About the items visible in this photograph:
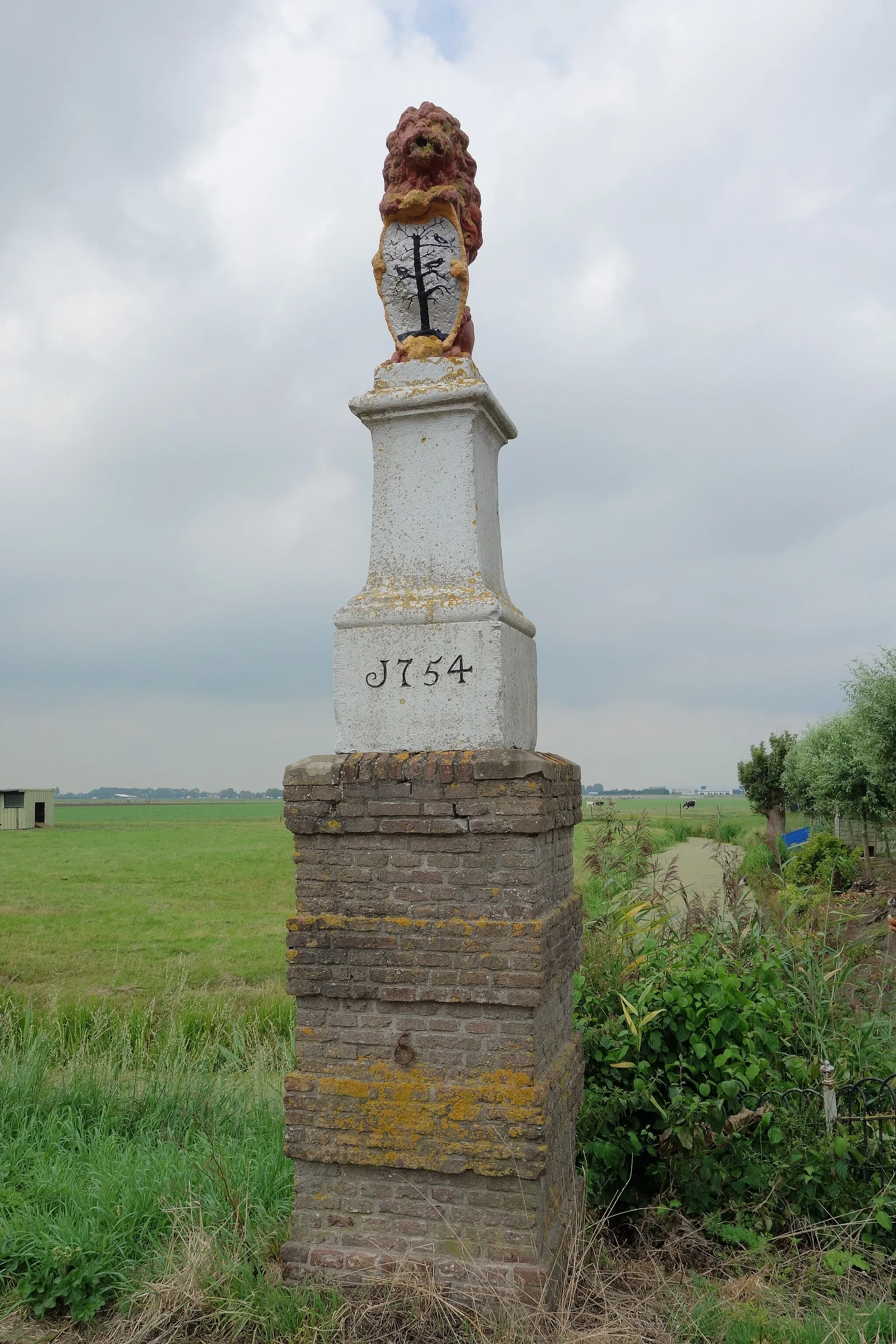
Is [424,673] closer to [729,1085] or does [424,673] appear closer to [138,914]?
[729,1085]

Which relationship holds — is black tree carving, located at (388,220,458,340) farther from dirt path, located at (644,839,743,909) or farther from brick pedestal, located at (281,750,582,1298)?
dirt path, located at (644,839,743,909)

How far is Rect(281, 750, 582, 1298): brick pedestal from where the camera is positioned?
12.0ft

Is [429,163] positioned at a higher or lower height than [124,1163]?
higher

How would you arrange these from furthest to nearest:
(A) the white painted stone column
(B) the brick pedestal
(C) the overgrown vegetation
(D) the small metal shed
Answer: (D) the small metal shed → (C) the overgrown vegetation → (A) the white painted stone column → (B) the brick pedestal

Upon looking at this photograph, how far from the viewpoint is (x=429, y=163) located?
4461 millimetres

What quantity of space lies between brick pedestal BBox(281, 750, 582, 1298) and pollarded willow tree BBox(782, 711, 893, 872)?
1979 cm

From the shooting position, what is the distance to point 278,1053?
8.55 m

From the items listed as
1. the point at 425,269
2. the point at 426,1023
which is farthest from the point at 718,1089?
the point at 425,269

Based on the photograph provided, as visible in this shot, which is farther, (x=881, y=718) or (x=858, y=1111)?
(x=881, y=718)

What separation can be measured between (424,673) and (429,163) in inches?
98.8

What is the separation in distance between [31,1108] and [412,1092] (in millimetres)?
3499

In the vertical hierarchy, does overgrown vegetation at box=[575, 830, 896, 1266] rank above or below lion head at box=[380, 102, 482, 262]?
below

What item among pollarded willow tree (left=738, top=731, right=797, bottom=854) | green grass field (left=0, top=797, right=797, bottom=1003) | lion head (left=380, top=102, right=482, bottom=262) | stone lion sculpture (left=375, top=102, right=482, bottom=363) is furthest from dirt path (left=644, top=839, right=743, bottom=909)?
pollarded willow tree (left=738, top=731, right=797, bottom=854)

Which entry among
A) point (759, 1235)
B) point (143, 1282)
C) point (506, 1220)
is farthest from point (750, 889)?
point (143, 1282)
